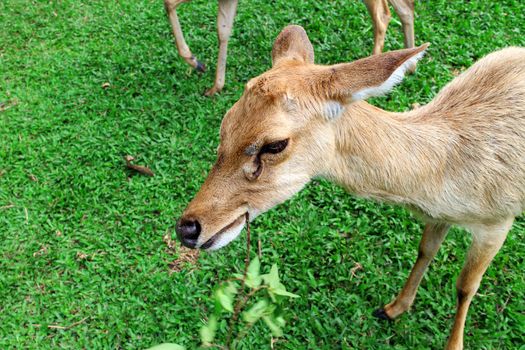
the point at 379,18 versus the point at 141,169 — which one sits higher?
the point at 379,18

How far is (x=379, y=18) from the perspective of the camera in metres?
4.90

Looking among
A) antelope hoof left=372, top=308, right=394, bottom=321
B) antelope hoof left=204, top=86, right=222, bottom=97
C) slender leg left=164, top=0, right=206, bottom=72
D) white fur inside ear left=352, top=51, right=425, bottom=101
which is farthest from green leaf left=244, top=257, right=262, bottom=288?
slender leg left=164, top=0, right=206, bottom=72

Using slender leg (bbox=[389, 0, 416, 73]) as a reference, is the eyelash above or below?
below

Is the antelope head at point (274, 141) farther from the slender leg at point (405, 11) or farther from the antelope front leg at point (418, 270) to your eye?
the slender leg at point (405, 11)

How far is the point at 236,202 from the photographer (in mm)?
2312

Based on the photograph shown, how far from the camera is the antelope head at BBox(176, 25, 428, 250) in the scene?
216 cm

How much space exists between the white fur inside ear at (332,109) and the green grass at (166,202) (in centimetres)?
170

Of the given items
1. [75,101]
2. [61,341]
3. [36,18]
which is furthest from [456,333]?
[36,18]

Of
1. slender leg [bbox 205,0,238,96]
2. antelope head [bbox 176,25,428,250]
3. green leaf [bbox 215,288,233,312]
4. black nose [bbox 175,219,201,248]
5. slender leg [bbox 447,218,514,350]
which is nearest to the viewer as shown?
green leaf [bbox 215,288,233,312]

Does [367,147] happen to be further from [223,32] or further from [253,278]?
[223,32]

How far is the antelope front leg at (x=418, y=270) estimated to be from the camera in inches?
122

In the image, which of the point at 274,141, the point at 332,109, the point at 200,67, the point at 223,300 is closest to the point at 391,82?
the point at 332,109

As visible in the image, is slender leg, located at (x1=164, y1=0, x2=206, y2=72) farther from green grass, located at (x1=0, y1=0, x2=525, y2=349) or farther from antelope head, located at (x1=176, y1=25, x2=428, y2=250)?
antelope head, located at (x1=176, y1=25, x2=428, y2=250)

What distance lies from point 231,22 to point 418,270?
10.2 ft
